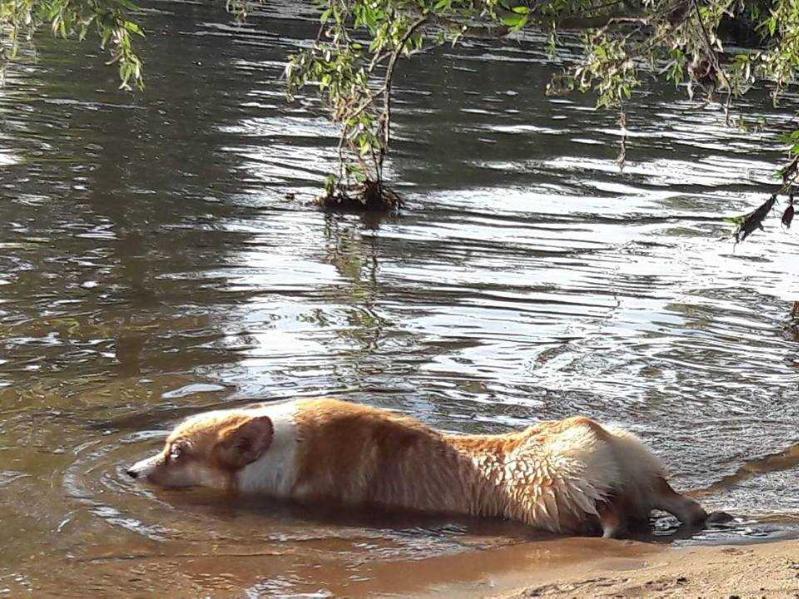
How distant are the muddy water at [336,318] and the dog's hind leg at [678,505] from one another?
185 millimetres

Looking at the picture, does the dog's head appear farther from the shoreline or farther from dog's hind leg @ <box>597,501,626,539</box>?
dog's hind leg @ <box>597,501,626,539</box>

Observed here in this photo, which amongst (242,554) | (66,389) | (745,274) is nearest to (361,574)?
(242,554)

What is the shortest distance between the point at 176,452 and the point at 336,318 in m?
3.69

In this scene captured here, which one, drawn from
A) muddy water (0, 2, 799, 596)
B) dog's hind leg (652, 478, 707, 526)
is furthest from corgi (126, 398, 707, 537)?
muddy water (0, 2, 799, 596)

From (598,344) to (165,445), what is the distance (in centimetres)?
413

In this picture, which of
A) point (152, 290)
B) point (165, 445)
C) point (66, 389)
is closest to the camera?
point (165, 445)

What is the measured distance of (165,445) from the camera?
23.4 ft

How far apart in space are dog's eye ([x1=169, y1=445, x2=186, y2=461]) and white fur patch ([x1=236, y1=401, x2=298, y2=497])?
313mm

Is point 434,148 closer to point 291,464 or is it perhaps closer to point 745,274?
point 745,274

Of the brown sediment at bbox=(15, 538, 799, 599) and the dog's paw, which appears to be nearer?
the brown sediment at bbox=(15, 538, 799, 599)

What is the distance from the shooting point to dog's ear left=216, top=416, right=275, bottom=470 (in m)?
6.76

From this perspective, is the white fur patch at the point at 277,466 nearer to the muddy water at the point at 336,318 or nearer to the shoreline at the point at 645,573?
the muddy water at the point at 336,318

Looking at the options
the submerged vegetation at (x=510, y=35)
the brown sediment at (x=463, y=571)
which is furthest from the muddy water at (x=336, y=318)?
the submerged vegetation at (x=510, y=35)

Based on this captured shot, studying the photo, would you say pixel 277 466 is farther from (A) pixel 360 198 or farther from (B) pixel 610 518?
(A) pixel 360 198
